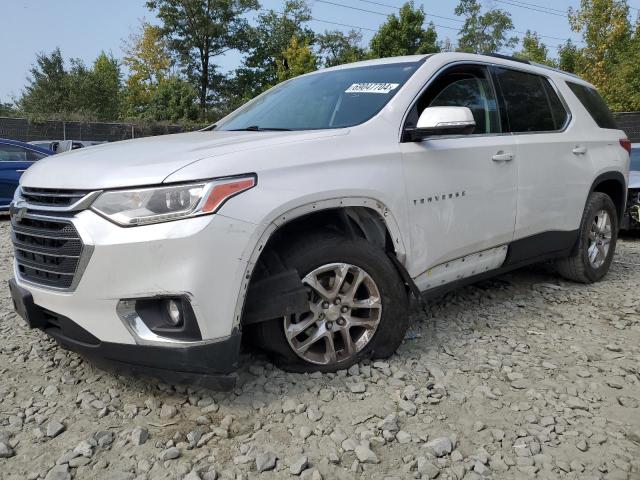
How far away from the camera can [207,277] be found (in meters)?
2.16

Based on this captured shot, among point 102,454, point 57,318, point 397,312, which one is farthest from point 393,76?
point 102,454

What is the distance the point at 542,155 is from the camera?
3754mm

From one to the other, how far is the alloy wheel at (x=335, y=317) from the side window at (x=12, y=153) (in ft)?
27.0

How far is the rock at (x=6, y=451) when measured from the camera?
214cm

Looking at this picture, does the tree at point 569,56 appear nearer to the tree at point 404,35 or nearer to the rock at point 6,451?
the tree at point 404,35

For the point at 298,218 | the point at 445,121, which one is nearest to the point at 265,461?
the point at 298,218

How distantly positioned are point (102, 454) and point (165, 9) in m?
38.2

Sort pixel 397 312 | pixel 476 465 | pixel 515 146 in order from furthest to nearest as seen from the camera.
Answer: pixel 515 146
pixel 397 312
pixel 476 465

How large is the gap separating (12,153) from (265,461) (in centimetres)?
888

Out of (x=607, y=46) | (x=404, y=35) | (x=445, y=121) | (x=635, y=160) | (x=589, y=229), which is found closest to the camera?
(x=445, y=121)

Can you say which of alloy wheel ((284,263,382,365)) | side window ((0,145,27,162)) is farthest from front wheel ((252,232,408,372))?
side window ((0,145,27,162))

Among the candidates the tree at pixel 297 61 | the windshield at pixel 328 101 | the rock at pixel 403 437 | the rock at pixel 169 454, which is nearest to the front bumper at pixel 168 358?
the rock at pixel 169 454

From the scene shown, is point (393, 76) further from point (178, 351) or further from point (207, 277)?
point (178, 351)

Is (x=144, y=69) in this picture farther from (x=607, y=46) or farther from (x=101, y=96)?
(x=607, y=46)
